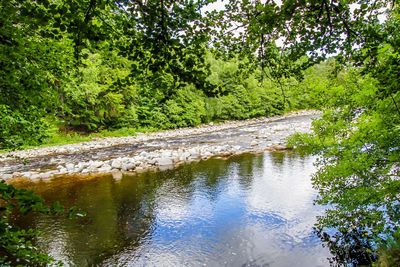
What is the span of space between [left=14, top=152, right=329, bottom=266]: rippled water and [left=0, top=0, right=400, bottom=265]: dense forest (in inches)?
48.3

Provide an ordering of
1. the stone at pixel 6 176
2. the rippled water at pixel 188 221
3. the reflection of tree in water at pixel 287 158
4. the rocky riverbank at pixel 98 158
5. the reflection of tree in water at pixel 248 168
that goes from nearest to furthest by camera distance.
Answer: the rippled water at pixel 188 221 < the reflection of tree in water at pixel 248 168 < the stone at pixel 6 176 < the reflection of tree in water at pixel 287 158 < the rocky riverbank at pixel 98 158

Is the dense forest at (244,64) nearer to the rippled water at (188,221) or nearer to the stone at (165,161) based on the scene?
the rippled water at (188,221)

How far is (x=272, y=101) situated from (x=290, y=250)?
3911 cm

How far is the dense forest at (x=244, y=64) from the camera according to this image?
217 cm

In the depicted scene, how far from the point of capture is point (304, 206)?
22.6ft

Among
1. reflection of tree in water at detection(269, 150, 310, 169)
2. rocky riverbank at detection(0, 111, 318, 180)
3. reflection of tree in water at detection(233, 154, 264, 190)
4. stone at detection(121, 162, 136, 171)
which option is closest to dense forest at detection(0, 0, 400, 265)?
reflection of tree in water at detection(233, 154, 264, 190)

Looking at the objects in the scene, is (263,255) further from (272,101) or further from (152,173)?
(272,101)

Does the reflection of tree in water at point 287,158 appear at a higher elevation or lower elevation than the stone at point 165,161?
lower

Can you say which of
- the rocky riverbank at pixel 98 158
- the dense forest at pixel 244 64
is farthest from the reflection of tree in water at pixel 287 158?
the dense forest at pixel 244 64

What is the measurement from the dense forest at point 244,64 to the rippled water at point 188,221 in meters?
1.23

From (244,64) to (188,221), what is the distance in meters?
4.69

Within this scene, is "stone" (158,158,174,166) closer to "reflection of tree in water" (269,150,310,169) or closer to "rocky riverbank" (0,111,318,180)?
"rocky riverbank" (0,111,318,180)

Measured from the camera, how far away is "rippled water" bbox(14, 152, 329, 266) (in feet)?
16.5

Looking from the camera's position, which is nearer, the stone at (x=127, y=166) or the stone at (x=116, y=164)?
the stone at (x=127, y=166)
